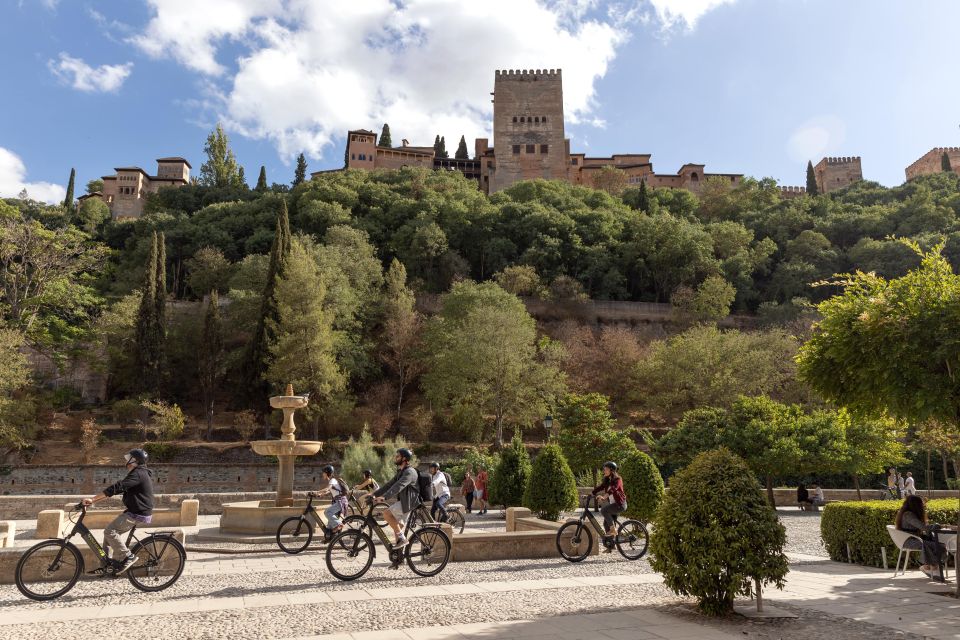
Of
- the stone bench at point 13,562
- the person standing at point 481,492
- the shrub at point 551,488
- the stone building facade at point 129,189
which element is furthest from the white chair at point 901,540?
the stone building facade at point 129,189

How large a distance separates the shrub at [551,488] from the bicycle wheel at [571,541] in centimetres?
478

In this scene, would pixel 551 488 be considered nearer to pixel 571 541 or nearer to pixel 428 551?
pixel 571 541

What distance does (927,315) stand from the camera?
8070 millimetres

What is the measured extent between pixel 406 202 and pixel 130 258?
2539 centimetres

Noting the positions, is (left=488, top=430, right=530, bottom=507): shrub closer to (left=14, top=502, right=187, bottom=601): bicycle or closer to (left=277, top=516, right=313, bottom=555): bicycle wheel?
(left=277, top=516, right=313, bottom=555): bicycle wheel

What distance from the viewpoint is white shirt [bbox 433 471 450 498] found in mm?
12648

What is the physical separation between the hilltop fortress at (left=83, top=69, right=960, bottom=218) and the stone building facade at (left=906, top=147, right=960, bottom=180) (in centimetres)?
3404

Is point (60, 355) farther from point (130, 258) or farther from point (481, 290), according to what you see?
point (481, 290)

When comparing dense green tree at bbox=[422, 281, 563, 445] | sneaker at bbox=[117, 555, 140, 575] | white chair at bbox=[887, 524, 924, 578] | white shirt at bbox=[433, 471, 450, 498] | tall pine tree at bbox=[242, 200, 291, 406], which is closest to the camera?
sneaker at bbox=[117, 555, 140, 575]

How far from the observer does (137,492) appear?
7.88 meters

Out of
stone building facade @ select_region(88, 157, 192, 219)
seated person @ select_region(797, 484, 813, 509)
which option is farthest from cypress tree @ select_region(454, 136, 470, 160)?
seated person @ select_region(797, 484, 813, 509)

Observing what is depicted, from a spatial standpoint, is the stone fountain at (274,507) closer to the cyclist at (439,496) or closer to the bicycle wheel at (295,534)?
the bicycle wheel at (295,534)

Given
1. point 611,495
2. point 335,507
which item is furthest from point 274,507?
point 611,495

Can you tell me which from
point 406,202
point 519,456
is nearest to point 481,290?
point 406,202
